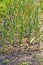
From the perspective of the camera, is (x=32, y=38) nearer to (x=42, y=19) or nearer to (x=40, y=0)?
(x=42, y=19)

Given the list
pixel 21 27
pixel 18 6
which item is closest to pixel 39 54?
pixel 21 27

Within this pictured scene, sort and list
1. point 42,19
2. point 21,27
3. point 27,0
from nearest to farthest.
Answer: point 21,27, point 27,0, point 42,19

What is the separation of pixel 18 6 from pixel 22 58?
25.3 inches

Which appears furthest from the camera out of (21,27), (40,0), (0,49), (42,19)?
(40,0)

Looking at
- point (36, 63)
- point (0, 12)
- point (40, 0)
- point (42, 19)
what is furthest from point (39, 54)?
point (40, 0)

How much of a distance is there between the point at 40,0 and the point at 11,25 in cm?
145

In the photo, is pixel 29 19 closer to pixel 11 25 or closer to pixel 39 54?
pixel 11 25

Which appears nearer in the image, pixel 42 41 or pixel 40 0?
pixel 42 41

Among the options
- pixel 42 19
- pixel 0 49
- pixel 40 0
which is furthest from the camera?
pixel 40 0

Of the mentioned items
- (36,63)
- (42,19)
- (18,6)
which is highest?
(18,6)

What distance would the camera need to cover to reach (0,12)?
3727 millimetres

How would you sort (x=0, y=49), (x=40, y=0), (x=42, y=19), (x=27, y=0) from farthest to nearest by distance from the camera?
(x=40, y=0) → (x=42, y=19) → (x=27, y=0) → (x=0, y=49)

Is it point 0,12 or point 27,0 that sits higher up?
point 27,0

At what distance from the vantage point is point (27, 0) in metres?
3.12
